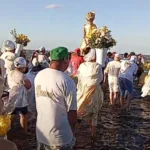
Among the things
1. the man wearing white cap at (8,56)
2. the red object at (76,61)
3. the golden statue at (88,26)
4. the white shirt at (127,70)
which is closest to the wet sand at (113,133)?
the white shirt at (127,70)

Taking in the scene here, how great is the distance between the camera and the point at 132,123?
37.1ft

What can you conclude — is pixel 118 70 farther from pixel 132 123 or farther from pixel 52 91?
pixel 52 91

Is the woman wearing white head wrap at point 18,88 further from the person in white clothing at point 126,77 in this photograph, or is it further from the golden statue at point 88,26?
the person in white clothing at point 126,77

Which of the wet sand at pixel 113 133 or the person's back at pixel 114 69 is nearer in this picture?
the wet sand at pixel 113 133

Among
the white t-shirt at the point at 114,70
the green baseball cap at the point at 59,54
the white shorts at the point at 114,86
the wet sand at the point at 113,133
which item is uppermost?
the green baseball cap at the point at 59,54

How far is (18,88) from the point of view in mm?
8492

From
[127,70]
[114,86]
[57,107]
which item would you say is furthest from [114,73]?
[57,107]

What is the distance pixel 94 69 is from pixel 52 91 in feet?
12.8

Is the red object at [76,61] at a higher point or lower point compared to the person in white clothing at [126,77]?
higher

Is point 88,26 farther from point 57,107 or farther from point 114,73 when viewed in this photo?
point 57,107

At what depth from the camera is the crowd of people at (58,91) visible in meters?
4.73

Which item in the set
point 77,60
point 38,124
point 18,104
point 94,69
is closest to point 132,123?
point 77,60

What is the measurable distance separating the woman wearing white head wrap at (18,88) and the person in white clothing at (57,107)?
11.9 ft

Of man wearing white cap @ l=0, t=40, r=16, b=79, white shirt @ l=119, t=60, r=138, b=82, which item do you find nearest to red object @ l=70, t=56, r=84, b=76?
man wearing white cap @ l=0, t=40, r=16, b=79
